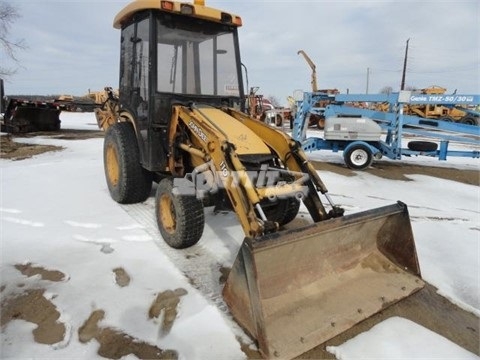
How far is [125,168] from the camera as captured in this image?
194 inches

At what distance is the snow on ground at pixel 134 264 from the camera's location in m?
2.62

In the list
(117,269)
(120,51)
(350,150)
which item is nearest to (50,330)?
(117,269)

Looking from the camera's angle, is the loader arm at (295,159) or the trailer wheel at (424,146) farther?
the trailer wheel at (424,146)

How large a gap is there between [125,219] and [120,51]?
2.50 meters

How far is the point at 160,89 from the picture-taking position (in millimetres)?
4328

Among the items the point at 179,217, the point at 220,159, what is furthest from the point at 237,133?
the point at 179,217

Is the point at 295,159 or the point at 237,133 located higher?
the point at 237,133

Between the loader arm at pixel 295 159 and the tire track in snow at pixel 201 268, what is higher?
the loader arm at pixel 295 159

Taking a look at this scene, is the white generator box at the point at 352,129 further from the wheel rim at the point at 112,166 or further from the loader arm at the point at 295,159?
the wheel rim at the point at 112,166

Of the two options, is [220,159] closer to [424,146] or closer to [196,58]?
[196,58]

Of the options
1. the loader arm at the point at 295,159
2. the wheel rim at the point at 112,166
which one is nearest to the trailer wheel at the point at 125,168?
the wheel rim at the point at 112,166

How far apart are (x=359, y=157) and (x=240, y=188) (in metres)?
6.90

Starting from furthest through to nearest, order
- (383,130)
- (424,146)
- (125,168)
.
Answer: (383,130) < (424,146) < (125,168)

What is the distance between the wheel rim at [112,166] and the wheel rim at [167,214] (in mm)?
1616
